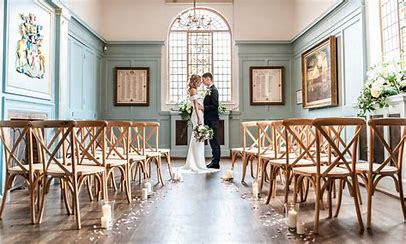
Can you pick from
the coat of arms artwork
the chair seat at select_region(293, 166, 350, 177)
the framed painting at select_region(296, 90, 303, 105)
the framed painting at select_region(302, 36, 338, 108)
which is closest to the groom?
the framed painting at select_region(302, 36, 338, 108)

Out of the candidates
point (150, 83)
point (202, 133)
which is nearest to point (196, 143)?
point (202, 133)

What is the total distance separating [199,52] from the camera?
938 cm

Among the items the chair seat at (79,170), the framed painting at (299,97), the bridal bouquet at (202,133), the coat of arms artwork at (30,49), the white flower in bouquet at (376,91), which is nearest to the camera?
the chair seat at (79,170)

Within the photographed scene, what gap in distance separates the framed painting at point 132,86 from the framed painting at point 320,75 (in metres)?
4.00

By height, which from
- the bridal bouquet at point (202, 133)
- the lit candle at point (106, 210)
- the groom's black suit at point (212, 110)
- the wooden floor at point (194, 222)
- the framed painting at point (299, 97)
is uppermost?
the framed painting at point (299, 97)

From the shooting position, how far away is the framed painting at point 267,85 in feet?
29.4

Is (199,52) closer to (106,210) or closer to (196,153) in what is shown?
(196,153)

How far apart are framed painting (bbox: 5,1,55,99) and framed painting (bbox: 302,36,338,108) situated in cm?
479

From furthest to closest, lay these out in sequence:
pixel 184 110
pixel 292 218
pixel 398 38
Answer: pixel 184 110 < pixel 398 38 < pixel 292 218

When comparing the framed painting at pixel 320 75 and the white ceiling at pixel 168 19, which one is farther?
the white ceiling at pixel 168 19

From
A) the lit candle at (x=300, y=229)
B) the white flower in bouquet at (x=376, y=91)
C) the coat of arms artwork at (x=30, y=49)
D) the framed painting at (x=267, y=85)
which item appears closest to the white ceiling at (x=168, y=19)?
the framed painting at (x=267, y=85)

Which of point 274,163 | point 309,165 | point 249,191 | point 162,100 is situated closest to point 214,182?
point 249,191

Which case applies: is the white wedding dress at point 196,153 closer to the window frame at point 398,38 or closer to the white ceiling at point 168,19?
the window frame at point 398,38

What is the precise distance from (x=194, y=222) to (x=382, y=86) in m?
2.83
